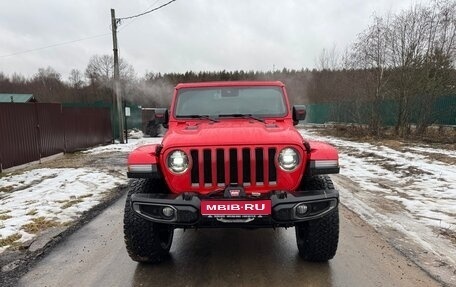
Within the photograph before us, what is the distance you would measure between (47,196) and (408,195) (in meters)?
6.61

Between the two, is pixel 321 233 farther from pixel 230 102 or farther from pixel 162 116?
pixel 162 116

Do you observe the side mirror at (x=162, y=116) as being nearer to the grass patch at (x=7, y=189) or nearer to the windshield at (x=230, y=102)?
the windshield at (x=230, y=102)

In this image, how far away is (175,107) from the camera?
521 cm

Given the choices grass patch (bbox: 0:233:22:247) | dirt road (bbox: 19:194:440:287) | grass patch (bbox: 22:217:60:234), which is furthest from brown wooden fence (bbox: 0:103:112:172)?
dirt road (bbox: 19:194:440:287)

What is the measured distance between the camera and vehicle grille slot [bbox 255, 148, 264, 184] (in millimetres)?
3706

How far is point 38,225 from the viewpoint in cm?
562

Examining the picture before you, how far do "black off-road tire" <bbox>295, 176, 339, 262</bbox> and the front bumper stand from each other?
240 millimetres

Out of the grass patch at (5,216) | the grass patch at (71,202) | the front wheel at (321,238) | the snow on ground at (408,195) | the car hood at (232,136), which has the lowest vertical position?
the snow on ground at (408,195)

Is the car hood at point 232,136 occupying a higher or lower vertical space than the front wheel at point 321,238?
higher

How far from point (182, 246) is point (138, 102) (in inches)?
1632

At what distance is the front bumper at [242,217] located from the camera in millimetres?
3504

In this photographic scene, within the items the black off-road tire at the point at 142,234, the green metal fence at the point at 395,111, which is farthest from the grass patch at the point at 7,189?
the green metal fence at the point at 395,111

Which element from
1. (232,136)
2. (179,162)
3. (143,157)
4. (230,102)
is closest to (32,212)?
(143,157)

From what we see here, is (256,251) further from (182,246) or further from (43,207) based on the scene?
(43,207)
